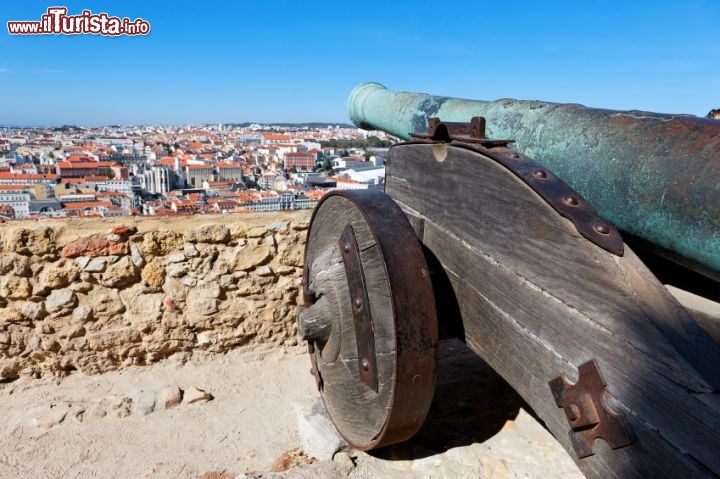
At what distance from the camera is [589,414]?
3.23 feet

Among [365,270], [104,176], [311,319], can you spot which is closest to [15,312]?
[311,319]

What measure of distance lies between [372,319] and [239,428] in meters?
1.45

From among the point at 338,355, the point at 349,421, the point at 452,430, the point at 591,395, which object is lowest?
the point at 452,430

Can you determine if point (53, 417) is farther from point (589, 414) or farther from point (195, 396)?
point (589, 414)

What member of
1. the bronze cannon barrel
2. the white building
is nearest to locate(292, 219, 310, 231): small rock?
the bronze cannon barrel

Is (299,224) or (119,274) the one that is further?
(299,224)

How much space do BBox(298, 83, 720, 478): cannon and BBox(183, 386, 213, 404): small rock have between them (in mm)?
1203

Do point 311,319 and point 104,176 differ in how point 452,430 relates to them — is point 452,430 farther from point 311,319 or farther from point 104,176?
point 104,176

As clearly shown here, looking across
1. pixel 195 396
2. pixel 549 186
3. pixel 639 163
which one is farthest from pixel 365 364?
pixel 195 396

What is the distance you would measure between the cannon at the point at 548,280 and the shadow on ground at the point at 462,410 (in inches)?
11.6

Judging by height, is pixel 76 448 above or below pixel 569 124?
below

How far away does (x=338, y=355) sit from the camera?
1.65 metres

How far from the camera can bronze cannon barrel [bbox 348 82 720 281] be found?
957 mm

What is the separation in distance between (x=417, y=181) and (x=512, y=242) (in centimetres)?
52
